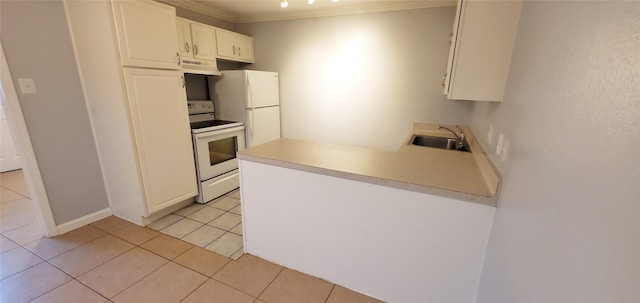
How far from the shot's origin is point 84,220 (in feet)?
7.82

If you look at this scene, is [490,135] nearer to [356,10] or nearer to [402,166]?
[402,166]

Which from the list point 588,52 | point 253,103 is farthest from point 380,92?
point 588,52

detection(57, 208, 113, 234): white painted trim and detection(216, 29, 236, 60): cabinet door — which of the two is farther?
detection(216, 29, 236, 60): cabinet door

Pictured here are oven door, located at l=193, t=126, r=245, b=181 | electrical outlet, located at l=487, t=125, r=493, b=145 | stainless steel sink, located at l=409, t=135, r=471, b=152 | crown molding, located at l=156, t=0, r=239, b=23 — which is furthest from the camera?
crown molding, located at l=156, t=0, r=239, b=23

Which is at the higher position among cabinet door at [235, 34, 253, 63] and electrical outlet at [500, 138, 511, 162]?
cabinet door at [235, 34, 253, 63]

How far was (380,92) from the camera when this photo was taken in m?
3.28

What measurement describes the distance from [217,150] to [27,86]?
155cm

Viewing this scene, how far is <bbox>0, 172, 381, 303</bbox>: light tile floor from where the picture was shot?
1594 millimetres

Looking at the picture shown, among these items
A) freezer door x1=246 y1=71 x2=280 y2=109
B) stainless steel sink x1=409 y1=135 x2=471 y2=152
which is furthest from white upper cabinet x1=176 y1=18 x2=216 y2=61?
stainless steel sink x1=409 y1=135 x2=471 y2=152

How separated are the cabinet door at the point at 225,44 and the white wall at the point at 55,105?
1426mm

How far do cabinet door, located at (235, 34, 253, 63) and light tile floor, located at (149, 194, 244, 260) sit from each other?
6.80 feet

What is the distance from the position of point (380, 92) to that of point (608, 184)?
9.59 feet

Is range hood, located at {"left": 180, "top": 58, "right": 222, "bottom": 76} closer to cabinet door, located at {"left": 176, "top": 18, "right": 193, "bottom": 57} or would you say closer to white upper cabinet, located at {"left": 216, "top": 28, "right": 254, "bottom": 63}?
cabinet door, located at {"left": 176, "top": 18, "right": 193, "bottom": 57}

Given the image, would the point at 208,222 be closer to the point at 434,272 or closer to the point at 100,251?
the point at 100,251
